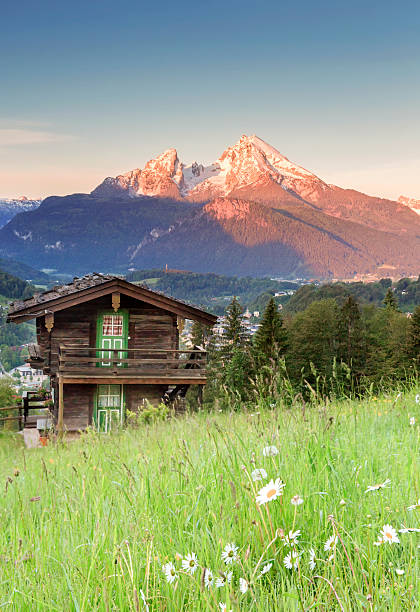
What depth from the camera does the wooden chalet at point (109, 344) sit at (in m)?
20.5

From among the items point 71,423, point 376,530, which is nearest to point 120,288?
point 71,423

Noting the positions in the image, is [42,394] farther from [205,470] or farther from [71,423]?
[205,470]

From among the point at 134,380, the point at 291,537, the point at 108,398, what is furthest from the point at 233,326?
the point at 291,537

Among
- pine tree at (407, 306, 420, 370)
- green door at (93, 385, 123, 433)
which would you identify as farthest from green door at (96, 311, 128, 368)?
pine tree at (407, 306, 420, 370)

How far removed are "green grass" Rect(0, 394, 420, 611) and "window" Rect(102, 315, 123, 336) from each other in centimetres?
1738

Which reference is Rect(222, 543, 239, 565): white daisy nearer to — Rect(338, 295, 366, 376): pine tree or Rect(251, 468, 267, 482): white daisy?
Rect(251, 468, 267, 482): white daisy

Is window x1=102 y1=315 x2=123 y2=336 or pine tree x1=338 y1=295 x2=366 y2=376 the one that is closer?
window x1=102 y1=315 x2=123 y2=336

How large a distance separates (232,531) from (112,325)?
775 inches

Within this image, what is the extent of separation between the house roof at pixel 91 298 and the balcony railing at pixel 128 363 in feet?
5.31

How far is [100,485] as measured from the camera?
12.8 ft

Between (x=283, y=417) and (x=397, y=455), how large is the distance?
4.86ft

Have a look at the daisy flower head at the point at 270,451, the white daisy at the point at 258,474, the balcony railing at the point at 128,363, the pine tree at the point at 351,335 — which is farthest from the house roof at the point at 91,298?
the pine tree at the point at 351,335

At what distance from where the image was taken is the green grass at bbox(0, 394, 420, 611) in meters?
2.25

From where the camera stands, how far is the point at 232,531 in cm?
273
